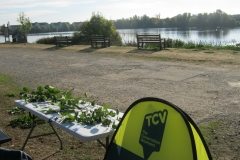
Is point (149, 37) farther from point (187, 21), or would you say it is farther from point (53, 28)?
point (187, 21)

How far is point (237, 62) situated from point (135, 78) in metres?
4.71

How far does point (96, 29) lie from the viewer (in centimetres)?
3453

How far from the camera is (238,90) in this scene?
8234 millimetres

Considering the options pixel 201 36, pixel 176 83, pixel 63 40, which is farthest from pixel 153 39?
pixel 201 36

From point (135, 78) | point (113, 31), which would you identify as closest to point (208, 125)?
point (135, 78)

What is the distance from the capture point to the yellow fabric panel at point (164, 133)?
243 cm

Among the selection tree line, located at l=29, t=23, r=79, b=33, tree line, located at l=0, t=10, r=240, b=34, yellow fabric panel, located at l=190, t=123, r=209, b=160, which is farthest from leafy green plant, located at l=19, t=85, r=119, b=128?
tree line, located at l=29, t=23, r=79, b=33

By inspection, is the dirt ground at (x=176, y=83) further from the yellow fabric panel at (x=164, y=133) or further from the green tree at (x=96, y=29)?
the green tree at (x=96, y=29)

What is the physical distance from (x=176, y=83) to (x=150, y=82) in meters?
0.81

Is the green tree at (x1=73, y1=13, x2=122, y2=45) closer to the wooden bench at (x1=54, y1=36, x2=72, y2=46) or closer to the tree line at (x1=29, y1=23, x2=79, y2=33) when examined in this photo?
the wooden bench at (x1=54, y1=36, x2=72, y2=46)

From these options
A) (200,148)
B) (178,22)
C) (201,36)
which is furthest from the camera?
(178,22)

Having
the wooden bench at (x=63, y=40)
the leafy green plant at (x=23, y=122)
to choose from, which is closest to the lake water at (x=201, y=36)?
the wooden bench at (x=63, y=40)

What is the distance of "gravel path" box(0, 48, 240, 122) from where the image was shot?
7170 millimetres

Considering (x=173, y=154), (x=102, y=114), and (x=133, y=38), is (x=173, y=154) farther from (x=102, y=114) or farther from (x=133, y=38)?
(x=133, y=38)
